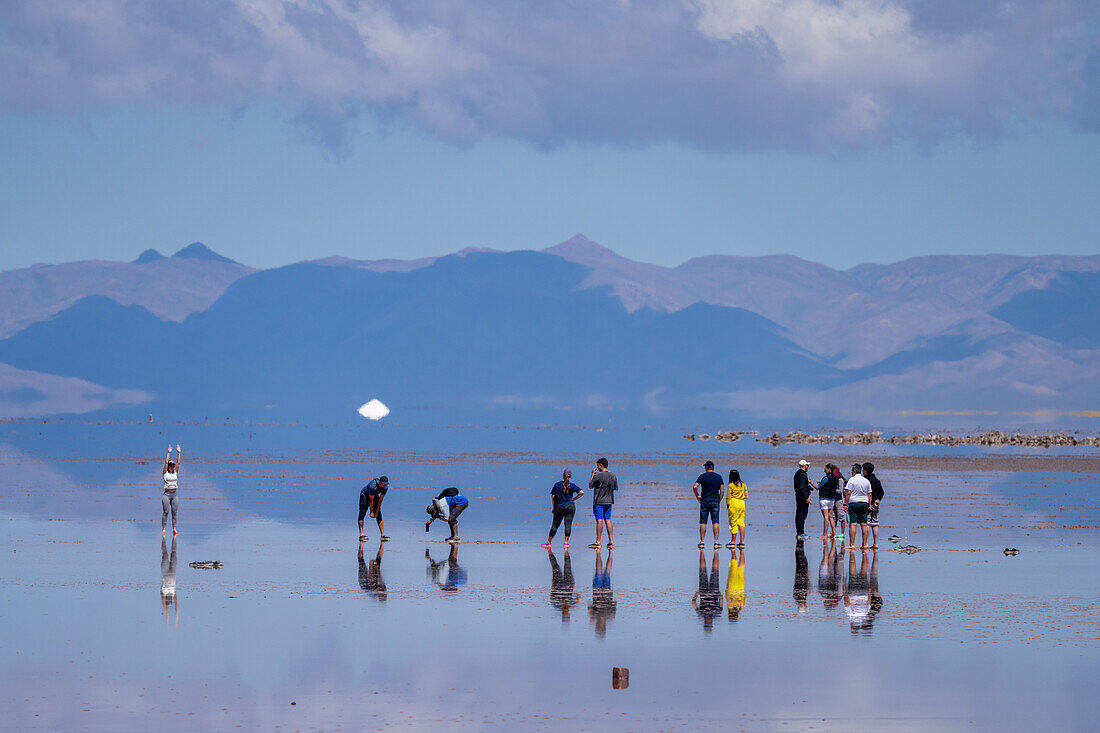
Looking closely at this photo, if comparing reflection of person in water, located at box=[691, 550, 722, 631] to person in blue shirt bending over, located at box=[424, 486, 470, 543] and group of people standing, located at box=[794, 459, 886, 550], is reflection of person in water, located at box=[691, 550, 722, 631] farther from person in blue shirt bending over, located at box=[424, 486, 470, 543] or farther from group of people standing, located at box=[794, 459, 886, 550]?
person in blue shirt bending over, located at box=[424, 486, 470, 543]

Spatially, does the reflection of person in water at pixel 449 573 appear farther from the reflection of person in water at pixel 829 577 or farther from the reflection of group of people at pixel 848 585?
the reflection of person in water at pixel 829 577

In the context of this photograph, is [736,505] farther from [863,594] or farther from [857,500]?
[863,594]

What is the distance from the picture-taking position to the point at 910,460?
69.6 m

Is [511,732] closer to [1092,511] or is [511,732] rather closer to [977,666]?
[977,666]

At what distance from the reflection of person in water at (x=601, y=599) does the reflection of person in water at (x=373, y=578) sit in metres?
2.86

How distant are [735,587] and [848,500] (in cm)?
604

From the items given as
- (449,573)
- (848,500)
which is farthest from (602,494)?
(449,573)

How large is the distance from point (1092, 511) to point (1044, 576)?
15.6m

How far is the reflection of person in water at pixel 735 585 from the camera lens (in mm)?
19453

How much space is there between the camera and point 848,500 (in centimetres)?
2716

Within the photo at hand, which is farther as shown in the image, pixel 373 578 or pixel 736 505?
pixel 736 505

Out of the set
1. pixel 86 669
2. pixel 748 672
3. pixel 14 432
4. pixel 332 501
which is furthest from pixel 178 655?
pixel 14 432

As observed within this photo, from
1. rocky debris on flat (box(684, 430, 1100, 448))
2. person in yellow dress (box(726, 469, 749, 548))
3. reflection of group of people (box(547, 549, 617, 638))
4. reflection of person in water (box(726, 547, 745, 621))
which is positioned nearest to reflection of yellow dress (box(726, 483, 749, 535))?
person in yellow dress (box(726, 469, 749, 548))

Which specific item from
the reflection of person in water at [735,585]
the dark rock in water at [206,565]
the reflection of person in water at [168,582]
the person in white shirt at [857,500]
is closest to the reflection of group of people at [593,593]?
the reflection of person in water at [735,585]
